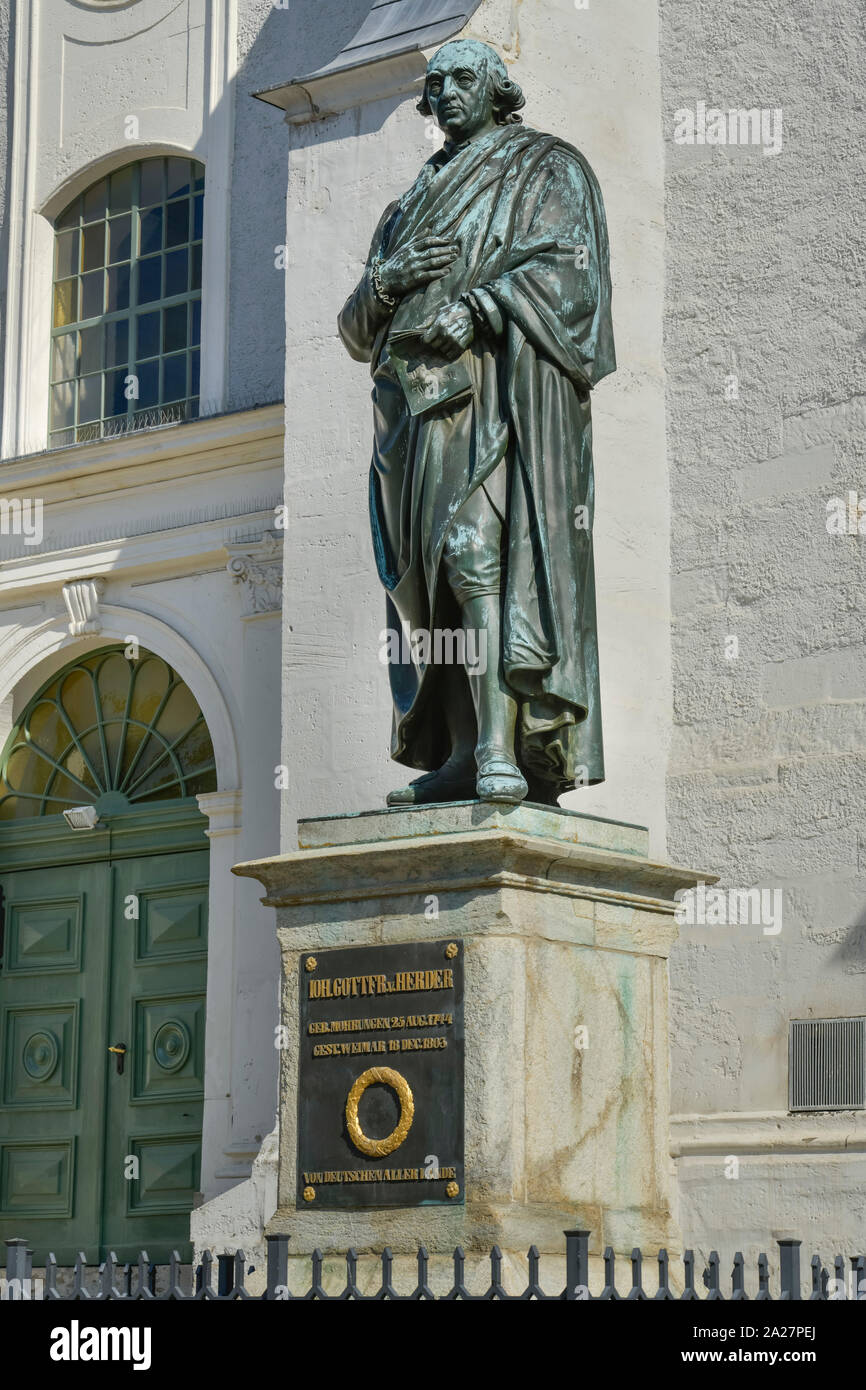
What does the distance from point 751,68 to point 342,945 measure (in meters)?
6.09

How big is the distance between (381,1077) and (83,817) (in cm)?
741

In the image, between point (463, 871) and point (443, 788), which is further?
point (443, 788)

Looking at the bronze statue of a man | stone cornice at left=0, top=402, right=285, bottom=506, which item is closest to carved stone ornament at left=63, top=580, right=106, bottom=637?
stone cornice at left=0, top=402, right=285, bottom=506

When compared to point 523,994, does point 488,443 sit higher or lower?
higher

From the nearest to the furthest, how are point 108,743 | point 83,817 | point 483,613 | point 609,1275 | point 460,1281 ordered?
point 460,1281
point 609,1275
point 483,613
point 83,817
point 108,743

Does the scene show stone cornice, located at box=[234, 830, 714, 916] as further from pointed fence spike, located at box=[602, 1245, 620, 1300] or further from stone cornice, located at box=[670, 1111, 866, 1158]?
stone cornice, located at box=[670, 1111, 866, 1158]

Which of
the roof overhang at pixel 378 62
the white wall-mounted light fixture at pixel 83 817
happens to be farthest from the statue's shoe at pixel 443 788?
the white wall-mounted light fixture at pixel 83 817

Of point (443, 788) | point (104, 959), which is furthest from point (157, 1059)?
point (443, 788)

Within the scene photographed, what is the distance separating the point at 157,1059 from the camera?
1343 cm

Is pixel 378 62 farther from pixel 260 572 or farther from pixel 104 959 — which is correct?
pixel 104 959

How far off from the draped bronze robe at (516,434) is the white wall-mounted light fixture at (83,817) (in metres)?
6.82

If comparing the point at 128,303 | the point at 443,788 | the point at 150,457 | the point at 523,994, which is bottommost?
the point at 523,994

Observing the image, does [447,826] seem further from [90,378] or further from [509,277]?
[90,378]

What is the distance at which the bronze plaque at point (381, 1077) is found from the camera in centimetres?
670
